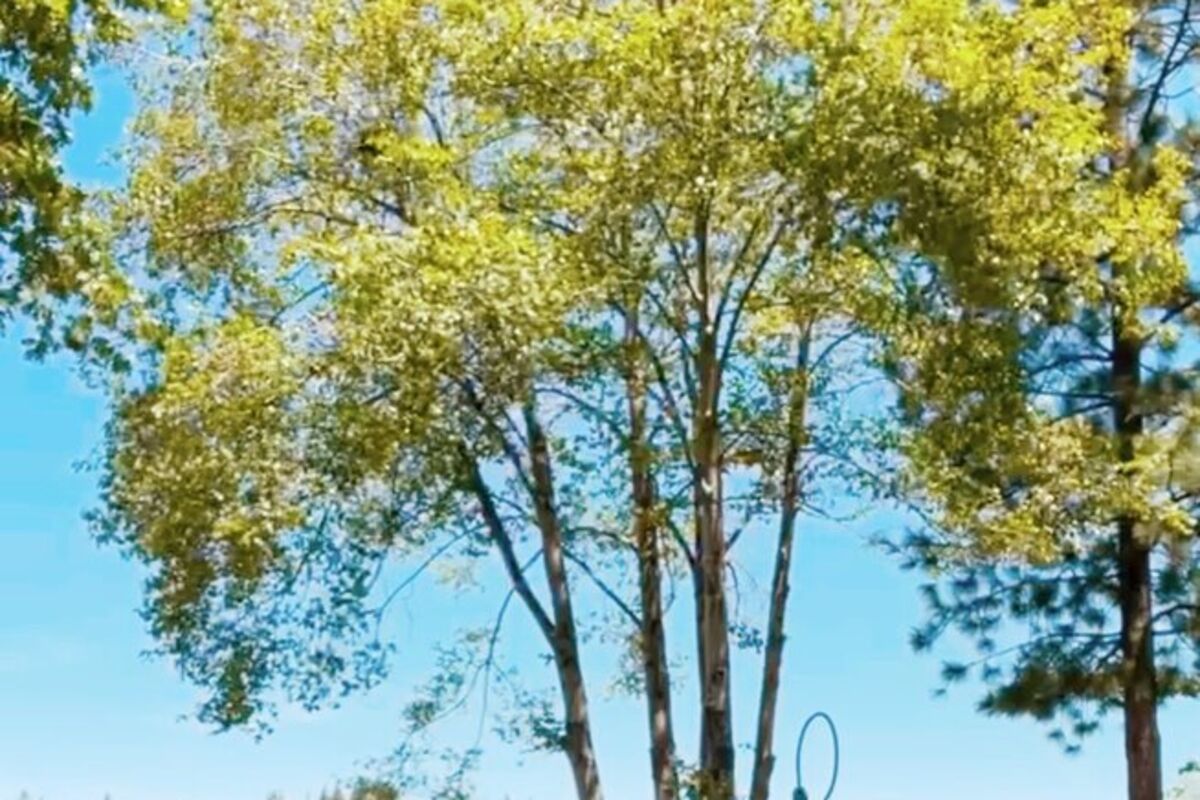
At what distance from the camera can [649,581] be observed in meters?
9.87

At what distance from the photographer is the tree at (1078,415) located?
8.59 m

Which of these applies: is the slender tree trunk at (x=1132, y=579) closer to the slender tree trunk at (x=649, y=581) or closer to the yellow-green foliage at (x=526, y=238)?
the yellow-green foliage at (x=526, y=238)

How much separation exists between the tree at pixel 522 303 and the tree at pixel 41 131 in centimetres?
273

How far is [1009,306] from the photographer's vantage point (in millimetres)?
8750

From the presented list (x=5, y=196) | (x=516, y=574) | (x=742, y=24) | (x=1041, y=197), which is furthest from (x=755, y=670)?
(x=5, y=196)

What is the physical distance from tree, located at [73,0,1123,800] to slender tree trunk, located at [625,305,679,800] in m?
0.02

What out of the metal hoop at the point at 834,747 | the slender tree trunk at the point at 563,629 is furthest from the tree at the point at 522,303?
the metal hoop at the point at 834,747

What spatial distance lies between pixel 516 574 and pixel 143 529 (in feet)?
7.27

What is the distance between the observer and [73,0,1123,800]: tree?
8.09 meters

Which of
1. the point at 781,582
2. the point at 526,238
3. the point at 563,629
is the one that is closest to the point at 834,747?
the point at 781,582

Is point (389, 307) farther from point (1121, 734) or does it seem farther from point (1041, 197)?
point (1121, 734)

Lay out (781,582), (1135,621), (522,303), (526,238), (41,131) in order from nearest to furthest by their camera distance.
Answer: (41,131)
(522,303)
(526,238)
(781,582)
(1135,621)

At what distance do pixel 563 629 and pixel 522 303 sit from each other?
246cm

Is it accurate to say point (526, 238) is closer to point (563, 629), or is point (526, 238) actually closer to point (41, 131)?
point (563, 629)
